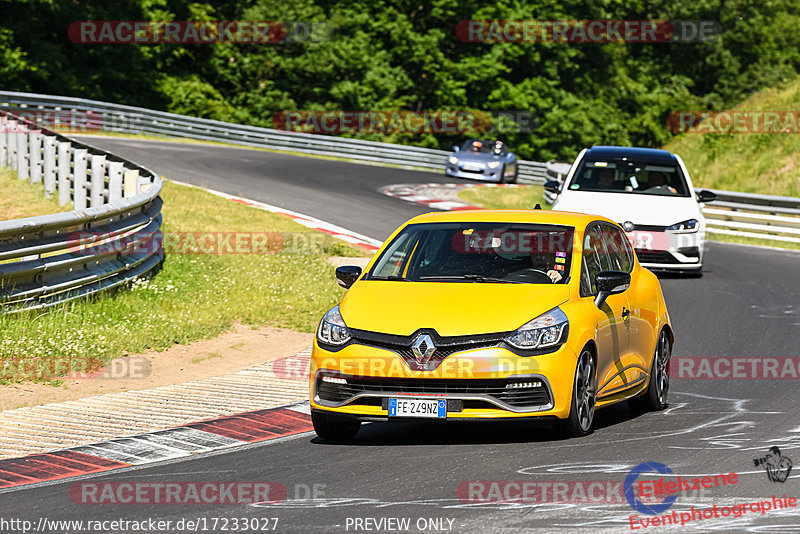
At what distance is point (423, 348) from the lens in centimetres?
810

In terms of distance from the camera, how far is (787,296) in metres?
17.1

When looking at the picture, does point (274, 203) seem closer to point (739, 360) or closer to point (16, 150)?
point (16, 150)

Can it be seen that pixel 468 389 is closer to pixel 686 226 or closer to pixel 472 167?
pixel 686 226

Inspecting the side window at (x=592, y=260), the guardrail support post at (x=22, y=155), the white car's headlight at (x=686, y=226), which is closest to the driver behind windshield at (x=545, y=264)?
the side window at (x=592, y=260)

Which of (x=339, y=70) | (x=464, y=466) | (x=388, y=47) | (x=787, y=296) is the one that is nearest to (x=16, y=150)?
(x=787, y=296)

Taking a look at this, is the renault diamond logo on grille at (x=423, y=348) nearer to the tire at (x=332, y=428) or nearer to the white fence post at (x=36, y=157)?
the tire at (x=332, y=428)

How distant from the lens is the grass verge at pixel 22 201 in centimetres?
2031

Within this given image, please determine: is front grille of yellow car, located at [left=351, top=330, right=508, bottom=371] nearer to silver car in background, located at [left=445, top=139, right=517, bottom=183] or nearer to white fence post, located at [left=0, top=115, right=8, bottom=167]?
white fence post, located at [left=0, top=115, right=8, bottom=167]

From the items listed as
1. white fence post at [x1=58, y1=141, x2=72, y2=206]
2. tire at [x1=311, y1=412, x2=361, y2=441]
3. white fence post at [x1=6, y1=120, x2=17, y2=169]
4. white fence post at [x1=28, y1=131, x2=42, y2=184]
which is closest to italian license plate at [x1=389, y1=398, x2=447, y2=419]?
tire at [x1=311, y1=412, x2=361, y2=441]

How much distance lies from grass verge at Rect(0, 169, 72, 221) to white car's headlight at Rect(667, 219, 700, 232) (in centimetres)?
985

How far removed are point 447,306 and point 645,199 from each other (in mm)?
10404

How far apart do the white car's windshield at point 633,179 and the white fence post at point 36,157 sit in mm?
10109

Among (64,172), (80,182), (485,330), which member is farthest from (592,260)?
(64,172)

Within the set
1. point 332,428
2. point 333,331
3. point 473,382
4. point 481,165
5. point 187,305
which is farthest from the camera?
point 481,165
